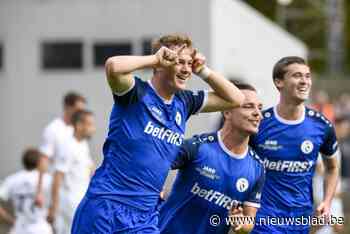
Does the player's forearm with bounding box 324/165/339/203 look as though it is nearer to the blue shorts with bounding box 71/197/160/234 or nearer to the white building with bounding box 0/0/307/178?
the blue shorts with bounding box 71/197/160/234

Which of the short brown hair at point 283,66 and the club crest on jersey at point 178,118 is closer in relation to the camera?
the club crest on jersey at point 178,118

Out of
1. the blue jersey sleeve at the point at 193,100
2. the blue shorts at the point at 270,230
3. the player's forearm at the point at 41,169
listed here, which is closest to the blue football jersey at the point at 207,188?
the blue jersey sleeve at the point at 193,100

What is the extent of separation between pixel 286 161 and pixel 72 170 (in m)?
4.60

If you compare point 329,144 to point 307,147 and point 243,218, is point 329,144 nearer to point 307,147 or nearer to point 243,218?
point 307,147

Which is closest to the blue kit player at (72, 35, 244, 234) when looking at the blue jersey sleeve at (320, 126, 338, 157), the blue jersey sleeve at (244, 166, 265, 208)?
the blue jersey sleeve at (244, 166, 265, 208)

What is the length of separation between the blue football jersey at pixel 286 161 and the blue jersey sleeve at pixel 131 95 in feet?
7.74

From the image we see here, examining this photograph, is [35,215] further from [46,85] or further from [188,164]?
[46,85]

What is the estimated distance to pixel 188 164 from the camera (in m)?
8.42

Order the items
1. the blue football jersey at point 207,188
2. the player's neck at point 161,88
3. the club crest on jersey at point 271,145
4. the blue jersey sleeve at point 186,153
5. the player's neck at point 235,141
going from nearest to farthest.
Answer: the player's neck at point 161,88
the blue jersey sleeve at point 186,153
the blue football jersey at point 207,188
the player's neck at point 235,141
the club crest on jersey at point 271,145

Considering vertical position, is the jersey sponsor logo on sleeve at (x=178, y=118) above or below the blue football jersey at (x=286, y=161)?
above

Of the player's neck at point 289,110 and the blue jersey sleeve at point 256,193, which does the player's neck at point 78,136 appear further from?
the blue jersey sleeve at point 256,193

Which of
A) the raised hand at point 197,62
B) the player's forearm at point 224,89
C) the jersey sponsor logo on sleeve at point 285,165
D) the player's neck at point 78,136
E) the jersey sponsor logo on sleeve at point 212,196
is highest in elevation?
the raised hand at point 197,62

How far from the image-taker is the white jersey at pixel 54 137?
13.8 meters

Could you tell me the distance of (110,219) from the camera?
7.29m
